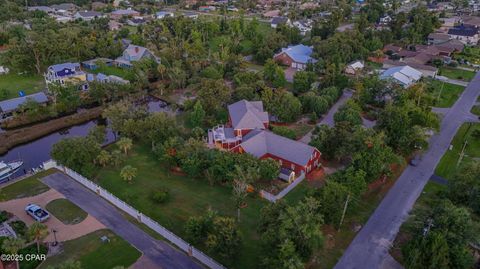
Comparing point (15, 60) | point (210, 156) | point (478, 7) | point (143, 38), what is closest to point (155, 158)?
point (210, 156)

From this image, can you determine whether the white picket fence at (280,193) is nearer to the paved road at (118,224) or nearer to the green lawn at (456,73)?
the paved road at (118,224)

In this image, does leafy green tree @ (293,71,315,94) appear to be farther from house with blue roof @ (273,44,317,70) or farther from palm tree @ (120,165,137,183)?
palm tree @ (120,165,137,183)

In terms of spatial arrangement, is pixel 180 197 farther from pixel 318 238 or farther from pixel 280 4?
pixel 280 4

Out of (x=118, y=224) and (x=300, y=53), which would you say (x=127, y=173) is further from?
(x=300, y=53)

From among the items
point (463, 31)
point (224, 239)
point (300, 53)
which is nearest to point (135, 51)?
point (300, 53)

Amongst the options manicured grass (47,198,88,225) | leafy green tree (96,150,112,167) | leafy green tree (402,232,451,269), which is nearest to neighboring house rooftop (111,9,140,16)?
leafy green tree (96,150,112,167)

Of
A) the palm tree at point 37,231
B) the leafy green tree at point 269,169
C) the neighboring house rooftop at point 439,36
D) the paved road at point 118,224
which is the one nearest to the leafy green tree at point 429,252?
the leafy green tree at point 269,169
